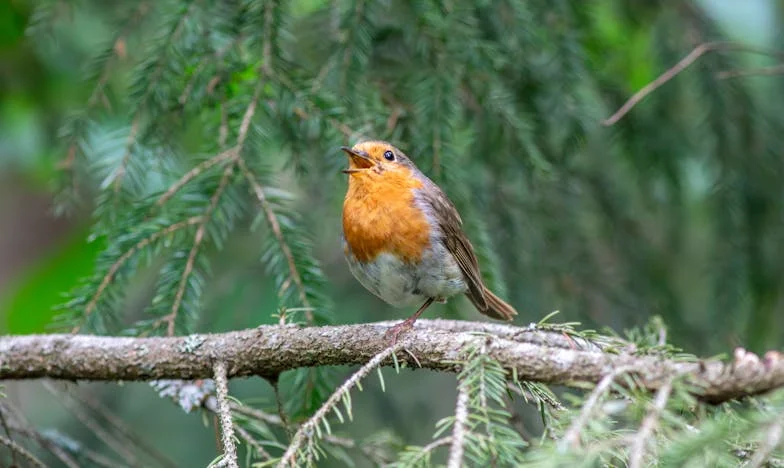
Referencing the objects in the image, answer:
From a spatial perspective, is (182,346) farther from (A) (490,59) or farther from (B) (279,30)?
(A) (490,59)

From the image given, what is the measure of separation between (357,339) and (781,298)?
2.71m

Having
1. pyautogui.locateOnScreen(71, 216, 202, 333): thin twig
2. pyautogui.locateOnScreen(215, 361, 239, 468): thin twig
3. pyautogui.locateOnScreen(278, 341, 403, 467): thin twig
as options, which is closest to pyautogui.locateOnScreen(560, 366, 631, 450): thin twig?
pyautogui.locateOnScreen(278, 341, 403, 467): thin twig

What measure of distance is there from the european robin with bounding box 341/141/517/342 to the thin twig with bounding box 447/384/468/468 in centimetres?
149

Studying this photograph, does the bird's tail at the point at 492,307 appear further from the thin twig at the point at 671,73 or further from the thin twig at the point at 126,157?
the thin twig at the point at 126,157

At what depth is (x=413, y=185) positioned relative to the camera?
3.59 m

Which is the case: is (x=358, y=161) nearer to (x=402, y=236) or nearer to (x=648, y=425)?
(x=402, y=236)

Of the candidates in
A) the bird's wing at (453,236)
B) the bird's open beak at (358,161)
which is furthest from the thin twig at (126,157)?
the bird's wing at (453,236)

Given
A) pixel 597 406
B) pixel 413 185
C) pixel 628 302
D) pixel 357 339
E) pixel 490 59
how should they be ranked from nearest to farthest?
pixel 597 406
pixel 357 339
pixel 490 59
pixel 413 185
pixel 628 302

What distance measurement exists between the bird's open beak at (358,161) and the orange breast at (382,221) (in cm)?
4

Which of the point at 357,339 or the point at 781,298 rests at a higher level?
the point at 357,339

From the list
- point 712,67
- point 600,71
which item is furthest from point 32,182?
point 712,67

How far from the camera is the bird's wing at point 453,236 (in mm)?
3465

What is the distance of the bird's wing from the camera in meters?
3.46

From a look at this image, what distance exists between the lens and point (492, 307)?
3635mm
